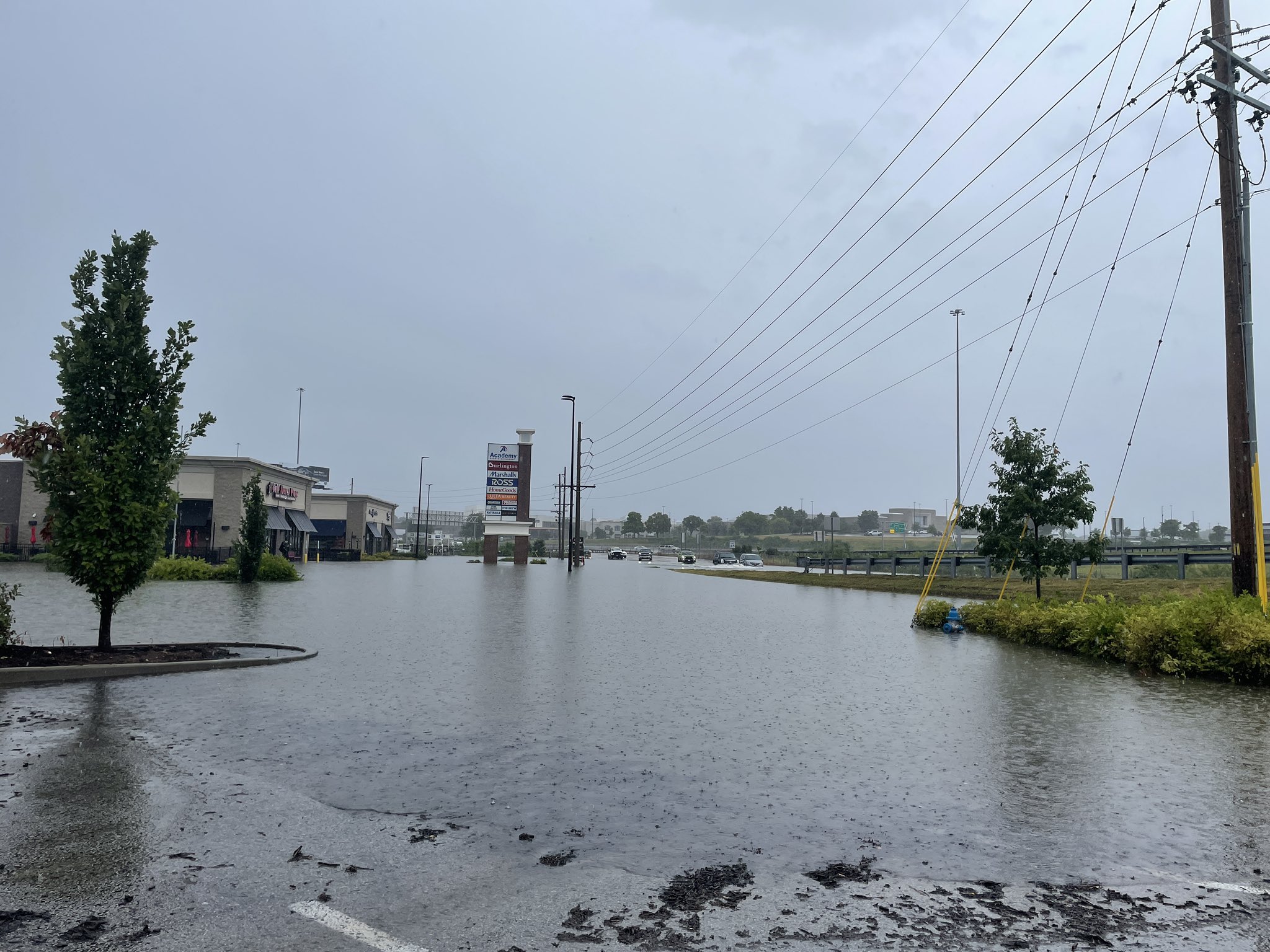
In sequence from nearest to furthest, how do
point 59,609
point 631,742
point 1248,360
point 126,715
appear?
point 631,742
point 126,715
point 1248,360
point 59,609

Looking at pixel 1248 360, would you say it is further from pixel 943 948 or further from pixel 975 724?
pixel 943 948

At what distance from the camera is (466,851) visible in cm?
543

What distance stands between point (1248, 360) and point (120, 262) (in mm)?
17706

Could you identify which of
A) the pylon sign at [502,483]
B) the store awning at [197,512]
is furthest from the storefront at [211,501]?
the pylon sign at [502,483]

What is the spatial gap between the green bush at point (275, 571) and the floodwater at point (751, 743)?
20632 millimetres

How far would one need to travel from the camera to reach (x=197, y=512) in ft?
205

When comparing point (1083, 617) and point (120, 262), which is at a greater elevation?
point (120, 262)

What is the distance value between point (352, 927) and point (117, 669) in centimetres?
934

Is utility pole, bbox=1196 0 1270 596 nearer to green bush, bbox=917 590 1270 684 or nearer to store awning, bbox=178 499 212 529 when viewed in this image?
green bush, bbox=917 590 1270 684

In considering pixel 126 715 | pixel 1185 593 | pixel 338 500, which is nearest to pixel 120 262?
pixel 126 715

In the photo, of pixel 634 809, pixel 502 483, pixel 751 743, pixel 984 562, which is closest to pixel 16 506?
pixel 502 483

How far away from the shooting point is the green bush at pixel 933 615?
21.2 meters

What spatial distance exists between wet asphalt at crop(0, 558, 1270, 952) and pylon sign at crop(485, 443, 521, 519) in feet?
189

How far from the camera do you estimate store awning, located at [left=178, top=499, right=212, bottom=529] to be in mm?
61812
